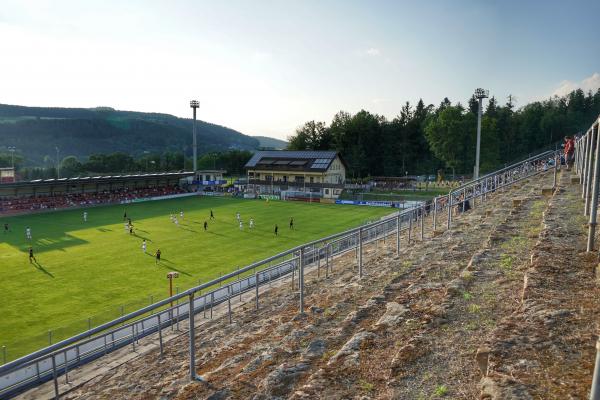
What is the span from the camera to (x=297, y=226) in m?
47.4

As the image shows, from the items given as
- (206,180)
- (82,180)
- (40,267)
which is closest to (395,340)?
(40,267)

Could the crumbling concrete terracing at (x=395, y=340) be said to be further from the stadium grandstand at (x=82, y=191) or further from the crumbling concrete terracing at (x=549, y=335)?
the stadium grandstand at (x=82, y=191)

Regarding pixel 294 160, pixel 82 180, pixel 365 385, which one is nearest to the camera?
pixel 365 385

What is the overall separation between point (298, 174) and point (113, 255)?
5101 cm

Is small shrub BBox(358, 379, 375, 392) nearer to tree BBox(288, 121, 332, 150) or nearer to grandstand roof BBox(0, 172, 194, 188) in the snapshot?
grandstand roof BBox(0, 172, 194, 188)

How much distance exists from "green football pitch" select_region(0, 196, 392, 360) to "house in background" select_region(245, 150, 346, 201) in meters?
12.4

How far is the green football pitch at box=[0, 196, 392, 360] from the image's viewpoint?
70.4 ft

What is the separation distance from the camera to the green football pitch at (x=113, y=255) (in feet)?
70.4

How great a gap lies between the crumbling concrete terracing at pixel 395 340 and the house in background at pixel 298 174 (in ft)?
198

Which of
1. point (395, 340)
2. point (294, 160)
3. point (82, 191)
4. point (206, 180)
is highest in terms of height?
point (294, 160)

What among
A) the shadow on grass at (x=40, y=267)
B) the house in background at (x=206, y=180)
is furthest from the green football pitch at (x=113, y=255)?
the house in background at (x=206, y=180)

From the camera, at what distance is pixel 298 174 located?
81.8 meters

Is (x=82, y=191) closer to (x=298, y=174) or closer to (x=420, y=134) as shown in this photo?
(x=298, y=174)

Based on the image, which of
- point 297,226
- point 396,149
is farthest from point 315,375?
point 396,149
